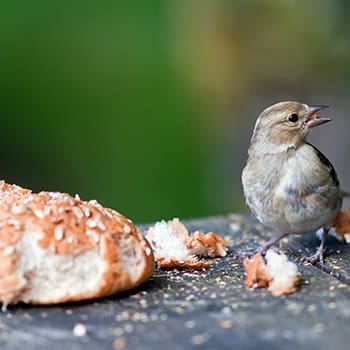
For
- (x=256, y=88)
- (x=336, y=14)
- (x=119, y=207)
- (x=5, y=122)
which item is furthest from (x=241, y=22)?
(x=5, y=122)

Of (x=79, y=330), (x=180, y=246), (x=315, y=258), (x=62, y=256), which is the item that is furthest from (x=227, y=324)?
(x=315, y=258)

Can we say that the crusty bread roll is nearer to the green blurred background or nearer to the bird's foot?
the bird's foot

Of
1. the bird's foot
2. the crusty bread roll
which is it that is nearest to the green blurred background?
the bird's foot

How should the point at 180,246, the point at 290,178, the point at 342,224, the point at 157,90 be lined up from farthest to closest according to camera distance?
the point at 157,90 → the point at 342,224 → the point at 290,178 → the point at 180,246

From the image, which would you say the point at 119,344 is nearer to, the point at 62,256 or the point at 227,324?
the point at 227,324

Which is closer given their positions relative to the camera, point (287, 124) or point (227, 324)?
point (227, 324)

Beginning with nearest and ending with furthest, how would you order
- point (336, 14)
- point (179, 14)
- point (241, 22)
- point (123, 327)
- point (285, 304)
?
point (123, 327) → point (285, 304) → point (336, 14) → point (241, 22) → point (179, 14)

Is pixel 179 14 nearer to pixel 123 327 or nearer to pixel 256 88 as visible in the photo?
pixel 256 88
